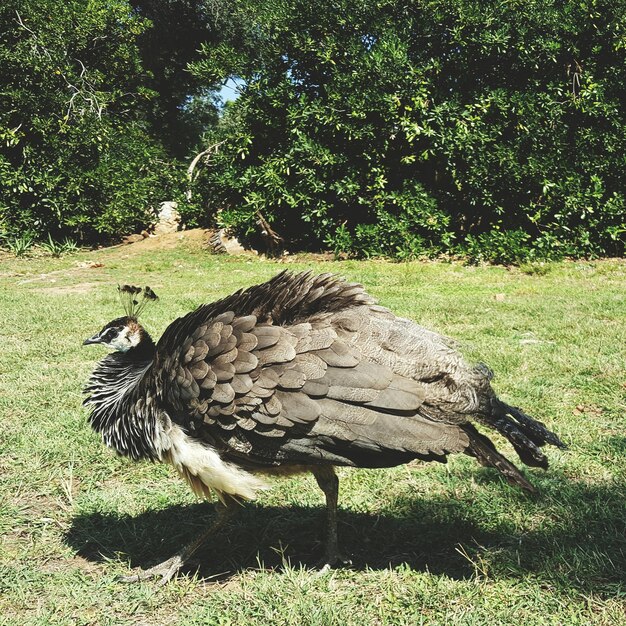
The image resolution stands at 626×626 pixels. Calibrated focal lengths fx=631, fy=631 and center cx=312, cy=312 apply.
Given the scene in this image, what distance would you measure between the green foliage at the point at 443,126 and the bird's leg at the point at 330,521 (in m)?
7.93

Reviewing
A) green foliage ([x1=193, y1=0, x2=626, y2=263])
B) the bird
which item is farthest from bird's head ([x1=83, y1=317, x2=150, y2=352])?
green foliage ([x1=193, y1=0, x2=626, y2=263])

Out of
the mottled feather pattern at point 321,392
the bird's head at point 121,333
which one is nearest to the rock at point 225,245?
the bird's head at point 121,333

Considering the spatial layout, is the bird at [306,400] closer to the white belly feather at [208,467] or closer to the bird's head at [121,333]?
the white belly feather at [208,467]

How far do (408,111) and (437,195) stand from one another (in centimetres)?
148

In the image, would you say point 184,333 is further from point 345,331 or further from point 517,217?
point 517,217

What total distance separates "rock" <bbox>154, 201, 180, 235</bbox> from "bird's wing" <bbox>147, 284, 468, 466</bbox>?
1128 cm

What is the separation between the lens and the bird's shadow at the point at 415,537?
9.14ft

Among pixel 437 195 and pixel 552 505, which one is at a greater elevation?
pixel 437 195

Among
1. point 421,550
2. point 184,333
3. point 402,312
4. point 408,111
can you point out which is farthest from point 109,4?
point 421,550

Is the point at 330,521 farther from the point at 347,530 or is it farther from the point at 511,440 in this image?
the point at 511,440

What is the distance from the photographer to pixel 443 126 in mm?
10203

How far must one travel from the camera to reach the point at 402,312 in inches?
283

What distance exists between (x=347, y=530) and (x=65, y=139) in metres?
11.2

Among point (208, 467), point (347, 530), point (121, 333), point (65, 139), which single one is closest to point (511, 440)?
point (347, 530)
